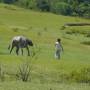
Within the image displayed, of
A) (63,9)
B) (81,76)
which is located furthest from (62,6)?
(81,76)

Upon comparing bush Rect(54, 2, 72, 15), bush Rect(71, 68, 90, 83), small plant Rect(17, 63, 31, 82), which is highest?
small plant Rect(17, 63, 31, 82)

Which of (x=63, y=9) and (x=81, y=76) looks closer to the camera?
(x=81, y=76)

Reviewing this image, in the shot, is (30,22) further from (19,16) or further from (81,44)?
(81,44)

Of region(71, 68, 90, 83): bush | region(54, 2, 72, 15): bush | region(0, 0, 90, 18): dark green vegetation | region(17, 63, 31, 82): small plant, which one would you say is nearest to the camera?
region(17, 63, 31, 82): small plant

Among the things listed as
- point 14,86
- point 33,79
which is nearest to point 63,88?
point 14,86

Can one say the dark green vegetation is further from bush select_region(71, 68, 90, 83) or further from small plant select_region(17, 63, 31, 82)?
small plant select_region(17, 63, 31, 82)

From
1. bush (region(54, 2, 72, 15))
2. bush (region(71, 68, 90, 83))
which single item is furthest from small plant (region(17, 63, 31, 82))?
bush (region(54, 2, 72, 15))

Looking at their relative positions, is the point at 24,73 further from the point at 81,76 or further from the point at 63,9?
the point at 63,9

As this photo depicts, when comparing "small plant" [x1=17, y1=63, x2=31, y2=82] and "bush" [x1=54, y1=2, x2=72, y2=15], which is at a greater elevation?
"small plant" [x1=17, y1=63, x2=31, y2=82]

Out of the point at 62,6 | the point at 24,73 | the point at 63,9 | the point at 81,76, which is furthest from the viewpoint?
the point at 63,9

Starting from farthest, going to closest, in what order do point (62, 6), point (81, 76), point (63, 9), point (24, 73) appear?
point (63, 9) < point (62, 6) < point (81, 76) < point (24, 73)

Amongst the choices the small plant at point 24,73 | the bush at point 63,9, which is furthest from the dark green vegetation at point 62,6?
the small plant at point 24,73

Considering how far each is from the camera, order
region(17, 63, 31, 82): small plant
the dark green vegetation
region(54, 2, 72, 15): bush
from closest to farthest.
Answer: region(17, 63, 31, 82): small plant
the dark green vegetation
region(54, 2, 72, 15): bush

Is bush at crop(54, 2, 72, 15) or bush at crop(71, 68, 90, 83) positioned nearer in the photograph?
bush at crop(71, 68, 90, 83)
